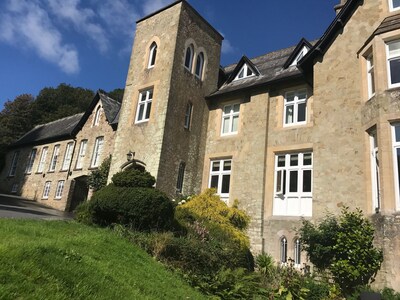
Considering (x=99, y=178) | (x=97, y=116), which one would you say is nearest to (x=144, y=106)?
(x=99, y=178)

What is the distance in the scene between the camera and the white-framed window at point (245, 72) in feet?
70.2

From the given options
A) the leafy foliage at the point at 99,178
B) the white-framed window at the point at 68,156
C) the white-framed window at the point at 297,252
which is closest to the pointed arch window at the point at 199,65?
the leafy foliage at the point at 99,178

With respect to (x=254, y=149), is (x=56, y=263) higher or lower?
lower

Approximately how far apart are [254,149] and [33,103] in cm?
4496

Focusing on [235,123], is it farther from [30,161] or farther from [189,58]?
[30,161]

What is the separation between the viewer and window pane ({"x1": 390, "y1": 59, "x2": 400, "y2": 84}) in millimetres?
13195

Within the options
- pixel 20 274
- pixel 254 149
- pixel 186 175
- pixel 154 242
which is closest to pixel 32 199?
pixel 186 175

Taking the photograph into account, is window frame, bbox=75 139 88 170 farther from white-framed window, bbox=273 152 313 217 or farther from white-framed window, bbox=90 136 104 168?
white-framed window, bbox=273 152 313 217

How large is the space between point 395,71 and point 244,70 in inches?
382

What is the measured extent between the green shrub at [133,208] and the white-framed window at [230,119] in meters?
8.15

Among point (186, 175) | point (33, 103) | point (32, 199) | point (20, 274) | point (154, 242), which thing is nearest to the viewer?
point (20, 274)

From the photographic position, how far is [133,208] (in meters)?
12.2

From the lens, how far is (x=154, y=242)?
11.0 m

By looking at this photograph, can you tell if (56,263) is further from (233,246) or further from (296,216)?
(296,216)
